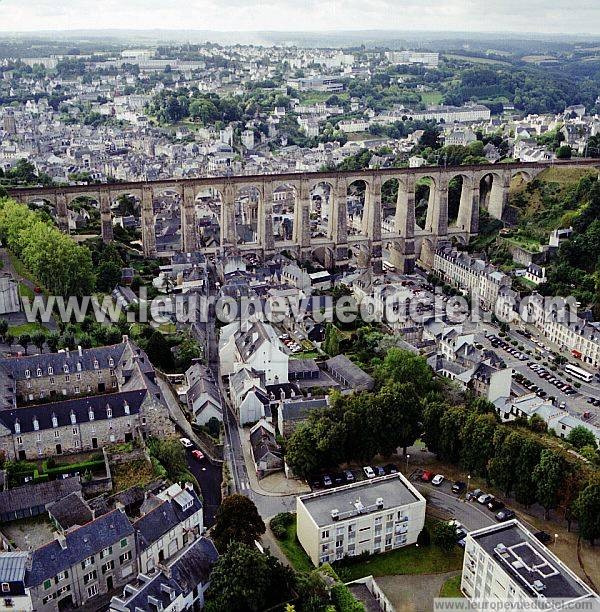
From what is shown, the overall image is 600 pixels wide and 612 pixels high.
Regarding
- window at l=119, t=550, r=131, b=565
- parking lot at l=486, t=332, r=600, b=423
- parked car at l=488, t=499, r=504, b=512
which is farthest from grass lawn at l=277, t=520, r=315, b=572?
parking lot at l=486, t=332, r=600, b=423

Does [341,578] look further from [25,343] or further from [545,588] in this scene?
[25,343]

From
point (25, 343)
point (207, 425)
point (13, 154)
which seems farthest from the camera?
point (13, 154)

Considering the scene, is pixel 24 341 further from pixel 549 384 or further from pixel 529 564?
pixel 549 384

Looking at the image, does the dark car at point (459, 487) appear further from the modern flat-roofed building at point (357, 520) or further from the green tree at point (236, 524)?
the green tree at point (236, 524)

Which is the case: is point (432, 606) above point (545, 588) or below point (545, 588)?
below

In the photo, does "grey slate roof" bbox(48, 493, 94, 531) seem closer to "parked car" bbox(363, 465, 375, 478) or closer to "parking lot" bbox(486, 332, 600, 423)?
"parked car" bbox(363, 465, 375, 478)

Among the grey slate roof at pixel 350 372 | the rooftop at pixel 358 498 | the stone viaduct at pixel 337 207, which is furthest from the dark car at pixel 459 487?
the stone viaduct at pixel 337 207

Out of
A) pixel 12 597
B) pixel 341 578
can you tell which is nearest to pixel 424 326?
pixel 341 578
